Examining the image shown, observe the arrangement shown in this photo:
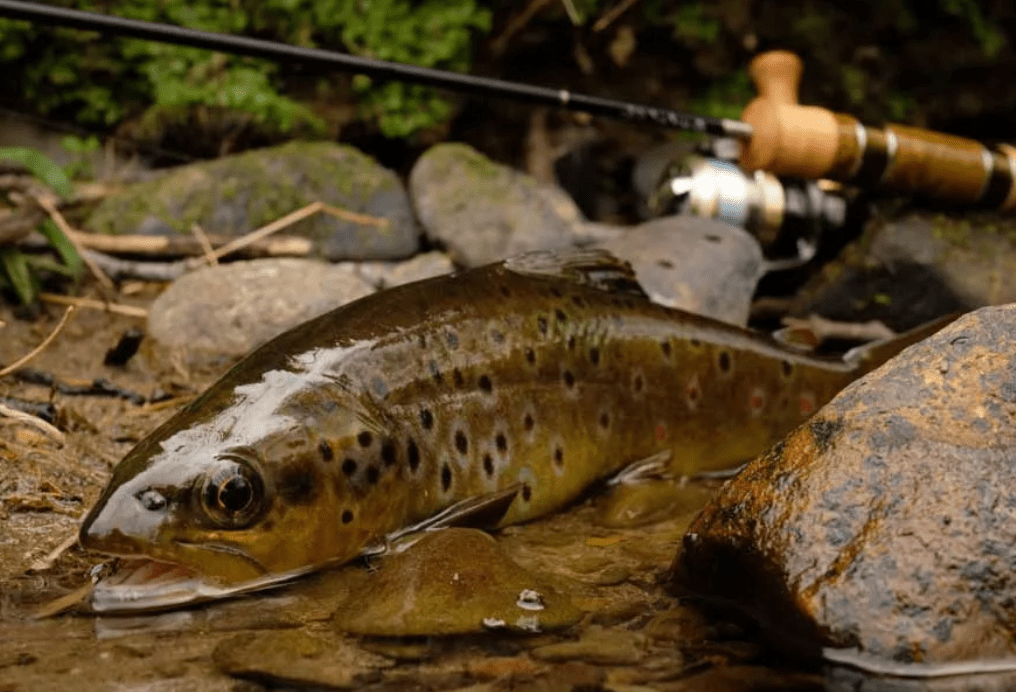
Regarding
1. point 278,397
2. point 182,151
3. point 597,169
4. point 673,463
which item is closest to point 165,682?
point 278,397

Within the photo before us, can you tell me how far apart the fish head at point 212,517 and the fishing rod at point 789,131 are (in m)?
2.03

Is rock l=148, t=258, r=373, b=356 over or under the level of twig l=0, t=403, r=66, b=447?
over

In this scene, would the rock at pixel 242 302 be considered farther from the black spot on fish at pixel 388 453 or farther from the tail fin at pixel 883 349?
the tail fin at pixel 883 349

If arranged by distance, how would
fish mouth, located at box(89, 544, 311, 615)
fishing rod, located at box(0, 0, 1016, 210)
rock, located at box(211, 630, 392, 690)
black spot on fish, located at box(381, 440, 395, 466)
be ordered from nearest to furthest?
rock, located at box(211, 630, 392, 690) → fish mouth, located at box(89, 544, 311, 615) → black spot on fish, located at box(381, 440, 395, 466) → fishing rod, located at box(0, 0, 1016, 210)

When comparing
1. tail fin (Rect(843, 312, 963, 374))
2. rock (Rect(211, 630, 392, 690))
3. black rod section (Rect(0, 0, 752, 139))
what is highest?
black rod section (Rect(0, 0, 752, 139))

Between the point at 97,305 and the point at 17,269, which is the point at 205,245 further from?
the point at 17,269

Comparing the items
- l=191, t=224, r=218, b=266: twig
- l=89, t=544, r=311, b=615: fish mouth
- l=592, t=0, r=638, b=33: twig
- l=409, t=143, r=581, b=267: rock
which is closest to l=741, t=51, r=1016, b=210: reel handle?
l=409, t=143, r=581, b=267: rock

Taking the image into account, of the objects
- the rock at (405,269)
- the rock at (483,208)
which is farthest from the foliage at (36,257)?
the rock at (483,208)

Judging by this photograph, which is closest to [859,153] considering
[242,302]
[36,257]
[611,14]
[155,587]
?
[611,14]

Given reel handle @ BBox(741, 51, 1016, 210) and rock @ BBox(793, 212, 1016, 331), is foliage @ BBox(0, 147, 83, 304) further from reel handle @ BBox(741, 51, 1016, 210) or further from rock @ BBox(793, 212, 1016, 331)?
rock @ BBox(793, 212, 1016, 331)

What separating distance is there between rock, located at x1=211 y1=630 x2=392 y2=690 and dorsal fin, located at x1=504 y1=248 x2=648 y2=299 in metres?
1.50

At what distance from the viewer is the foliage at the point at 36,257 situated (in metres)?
5.10

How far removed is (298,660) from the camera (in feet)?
8.72

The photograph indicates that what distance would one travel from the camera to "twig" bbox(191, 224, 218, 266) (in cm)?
571
